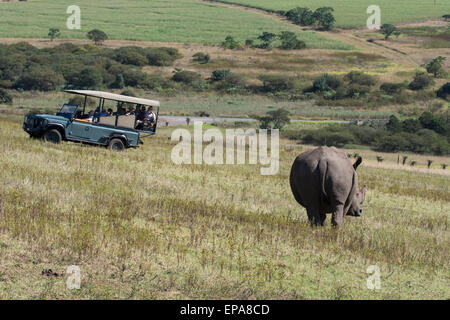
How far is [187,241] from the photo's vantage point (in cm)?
1095

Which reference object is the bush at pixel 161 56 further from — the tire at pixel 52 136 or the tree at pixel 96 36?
the tire at pixel 52 136

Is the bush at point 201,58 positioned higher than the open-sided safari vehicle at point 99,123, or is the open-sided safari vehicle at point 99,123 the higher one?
the open-sided safari vehicle at point 99,123

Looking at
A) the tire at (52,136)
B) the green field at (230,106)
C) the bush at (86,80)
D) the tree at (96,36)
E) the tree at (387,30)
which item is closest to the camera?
the tire at (52,136)

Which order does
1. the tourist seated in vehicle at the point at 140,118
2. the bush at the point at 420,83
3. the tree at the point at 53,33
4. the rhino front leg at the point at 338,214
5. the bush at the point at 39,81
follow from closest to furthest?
the rhino front leg at the point at 338,214
the tourist seated in vehicle at the point at 140,118
the bush at the point at 39,81
the bush at the point at 420,83
the tree at the point at 53,33

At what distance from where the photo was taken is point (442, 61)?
338ft

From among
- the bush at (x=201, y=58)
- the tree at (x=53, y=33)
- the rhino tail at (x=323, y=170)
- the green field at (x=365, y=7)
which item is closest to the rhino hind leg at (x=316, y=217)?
the rhino tail at (x=323, y=170)

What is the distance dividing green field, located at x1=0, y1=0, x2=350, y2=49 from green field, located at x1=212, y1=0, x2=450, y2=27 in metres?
15.4

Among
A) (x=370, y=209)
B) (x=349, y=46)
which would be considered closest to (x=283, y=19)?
(x=349, y=46)

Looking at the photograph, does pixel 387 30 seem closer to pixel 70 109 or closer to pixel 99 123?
pixel 99 123

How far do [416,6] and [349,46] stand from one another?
57.7 metres

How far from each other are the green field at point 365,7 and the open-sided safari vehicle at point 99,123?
126612 mm

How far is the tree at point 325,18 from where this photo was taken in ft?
460

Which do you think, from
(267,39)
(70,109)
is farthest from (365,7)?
(70,109)
